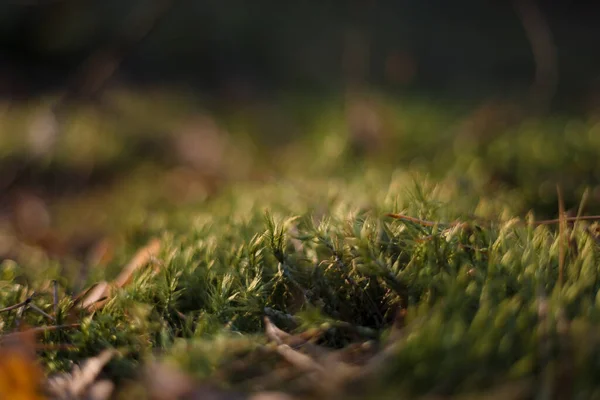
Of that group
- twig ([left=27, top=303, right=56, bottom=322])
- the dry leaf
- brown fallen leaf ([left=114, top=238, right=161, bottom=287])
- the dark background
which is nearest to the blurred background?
the dark background

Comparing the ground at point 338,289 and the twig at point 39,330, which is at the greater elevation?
the ground at point 338,289

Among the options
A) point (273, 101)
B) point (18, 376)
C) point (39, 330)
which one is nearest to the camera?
point (18, 376)

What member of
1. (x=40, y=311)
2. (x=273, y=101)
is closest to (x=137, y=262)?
(x=40, y=311)

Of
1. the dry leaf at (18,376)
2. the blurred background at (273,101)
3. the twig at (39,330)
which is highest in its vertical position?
the blurred background at (273,101)

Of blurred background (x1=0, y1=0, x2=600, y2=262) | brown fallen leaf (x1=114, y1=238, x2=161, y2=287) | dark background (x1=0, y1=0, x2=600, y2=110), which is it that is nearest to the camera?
brown fallen leaf (x1=114, y1=238, x2=161, y2=287)

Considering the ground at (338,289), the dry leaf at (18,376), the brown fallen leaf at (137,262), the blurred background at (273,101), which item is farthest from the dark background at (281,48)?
the dry leaf at (18,376)

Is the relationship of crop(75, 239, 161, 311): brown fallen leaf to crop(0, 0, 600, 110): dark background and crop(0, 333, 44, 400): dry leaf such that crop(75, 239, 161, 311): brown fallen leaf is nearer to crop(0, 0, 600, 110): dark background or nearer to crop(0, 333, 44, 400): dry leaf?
crop(0, 333, 44, 400): dry leaf

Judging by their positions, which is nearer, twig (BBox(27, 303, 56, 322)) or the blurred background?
twig (BBox(27, 303, 56, 322))

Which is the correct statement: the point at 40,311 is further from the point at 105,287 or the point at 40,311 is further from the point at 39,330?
the point at 105,287

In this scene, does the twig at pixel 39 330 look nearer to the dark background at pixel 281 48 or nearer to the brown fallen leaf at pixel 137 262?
the brown fallen leaf at pixel 137 262
